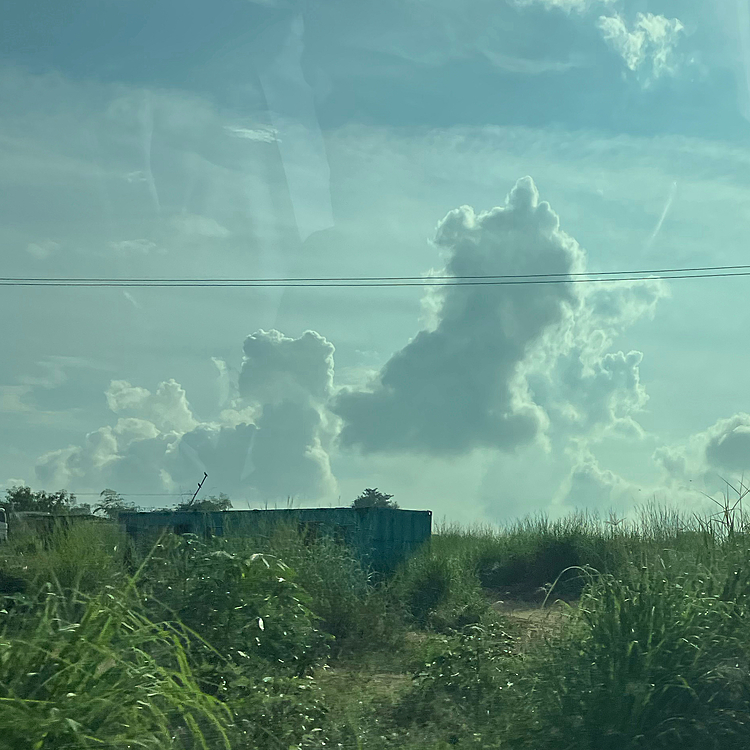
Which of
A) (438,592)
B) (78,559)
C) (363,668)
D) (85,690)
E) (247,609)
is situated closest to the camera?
(85,690)

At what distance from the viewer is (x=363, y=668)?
32.2 feet

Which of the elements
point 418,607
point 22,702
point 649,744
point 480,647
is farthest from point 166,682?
point 418,607

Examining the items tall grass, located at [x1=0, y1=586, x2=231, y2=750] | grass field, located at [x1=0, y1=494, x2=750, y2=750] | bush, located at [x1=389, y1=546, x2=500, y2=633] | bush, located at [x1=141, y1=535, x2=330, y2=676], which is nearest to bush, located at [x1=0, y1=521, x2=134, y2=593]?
grass field, located at [x1=0, y1=494, x2=750, y2=750]

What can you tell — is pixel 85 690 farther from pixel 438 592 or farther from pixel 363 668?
pixel 438 592

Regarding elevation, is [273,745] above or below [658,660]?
below

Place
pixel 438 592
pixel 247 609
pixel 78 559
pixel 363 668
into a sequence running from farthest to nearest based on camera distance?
pixel 438 592 < pixel 78 559 < pixel 363 668 < pixel 247 609

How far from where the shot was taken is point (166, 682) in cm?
447

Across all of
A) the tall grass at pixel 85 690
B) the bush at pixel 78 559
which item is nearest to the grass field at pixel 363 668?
the tall grass at pixel 85 690

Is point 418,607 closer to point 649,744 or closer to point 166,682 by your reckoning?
point 649,744

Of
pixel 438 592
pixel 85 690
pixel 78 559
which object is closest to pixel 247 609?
pixel 85 690

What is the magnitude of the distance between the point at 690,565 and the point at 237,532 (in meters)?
7.95

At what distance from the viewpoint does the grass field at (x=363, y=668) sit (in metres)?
4.27

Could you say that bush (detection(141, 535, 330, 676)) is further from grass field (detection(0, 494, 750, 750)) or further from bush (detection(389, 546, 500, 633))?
bush (detection(389, 546, 500, 633))

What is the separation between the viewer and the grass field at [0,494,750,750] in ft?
14.0
